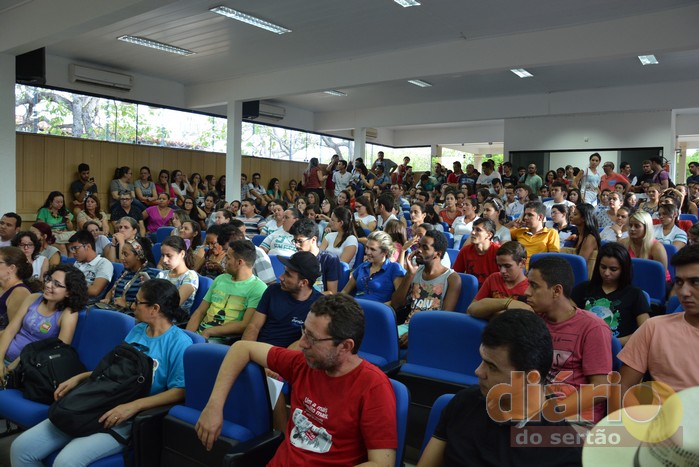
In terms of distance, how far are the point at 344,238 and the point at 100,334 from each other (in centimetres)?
264

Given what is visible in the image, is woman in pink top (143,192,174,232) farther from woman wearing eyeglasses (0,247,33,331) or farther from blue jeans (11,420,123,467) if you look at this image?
blue jeans (11,420,123,467)

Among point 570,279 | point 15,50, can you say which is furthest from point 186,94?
point 570,279

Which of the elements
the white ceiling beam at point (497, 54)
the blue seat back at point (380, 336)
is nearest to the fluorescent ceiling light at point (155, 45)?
the white ceiling beam at point (497, 54)

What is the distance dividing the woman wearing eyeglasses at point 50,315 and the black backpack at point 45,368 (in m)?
0.23

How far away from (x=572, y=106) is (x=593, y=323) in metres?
10.9

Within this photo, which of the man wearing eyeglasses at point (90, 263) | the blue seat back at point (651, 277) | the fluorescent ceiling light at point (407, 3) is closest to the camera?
the blue seat back at point (651, 277)

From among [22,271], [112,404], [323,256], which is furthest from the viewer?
[323,256]

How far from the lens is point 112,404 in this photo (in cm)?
225

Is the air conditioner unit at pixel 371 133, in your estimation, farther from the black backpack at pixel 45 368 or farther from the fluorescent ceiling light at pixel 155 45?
the black backpack at pixel 45 368

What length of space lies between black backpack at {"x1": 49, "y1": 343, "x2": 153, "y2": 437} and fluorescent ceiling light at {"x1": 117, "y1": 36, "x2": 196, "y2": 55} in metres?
7.05

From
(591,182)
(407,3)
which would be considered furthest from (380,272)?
(591,182)

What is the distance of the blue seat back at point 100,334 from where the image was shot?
274 centimetres

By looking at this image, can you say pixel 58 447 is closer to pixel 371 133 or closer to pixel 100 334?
pixel 100 334

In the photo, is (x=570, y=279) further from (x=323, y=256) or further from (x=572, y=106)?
(x=572, y=106)
